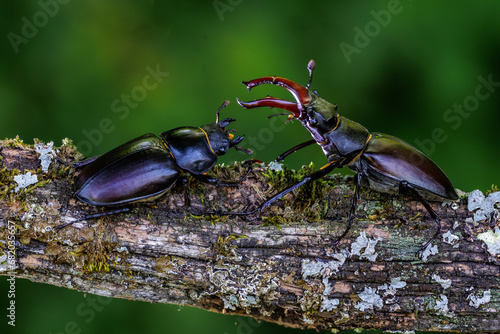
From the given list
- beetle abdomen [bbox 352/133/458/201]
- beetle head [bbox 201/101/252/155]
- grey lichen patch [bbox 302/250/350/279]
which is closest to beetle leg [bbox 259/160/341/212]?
beetle abdomen [bbox 352/133/458/201]

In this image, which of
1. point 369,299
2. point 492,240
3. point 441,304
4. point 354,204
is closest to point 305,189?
point 354,204

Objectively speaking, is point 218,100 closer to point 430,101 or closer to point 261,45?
point 261,45

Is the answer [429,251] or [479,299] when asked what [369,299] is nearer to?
[429,251]

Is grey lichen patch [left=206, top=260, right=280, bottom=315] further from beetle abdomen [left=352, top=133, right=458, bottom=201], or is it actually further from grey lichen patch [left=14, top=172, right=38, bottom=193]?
grey lichen patch [left=14, top=172, right=38, bottom=193]

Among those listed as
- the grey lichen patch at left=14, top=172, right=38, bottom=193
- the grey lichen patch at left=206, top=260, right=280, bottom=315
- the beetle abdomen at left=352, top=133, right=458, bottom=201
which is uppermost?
the beetle abdomen at left=352, top=133, right=458, bottom=201

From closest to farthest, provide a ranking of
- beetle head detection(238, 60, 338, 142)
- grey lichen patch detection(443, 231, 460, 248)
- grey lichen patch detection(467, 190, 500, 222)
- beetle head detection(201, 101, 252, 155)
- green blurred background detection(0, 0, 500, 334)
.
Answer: grey lichen patch detection(443, 231, 460, 248) → grey lichen patch detection(467, 190, 500, 222) → beetle head detection(238, 60, 338, 142) → beetle head detection(201, 101, 252, 155) → green blurred background detection(0, 0, 500, 334)

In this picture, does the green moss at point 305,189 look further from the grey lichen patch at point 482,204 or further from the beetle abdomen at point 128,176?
the grey lichen patch at point 482,204

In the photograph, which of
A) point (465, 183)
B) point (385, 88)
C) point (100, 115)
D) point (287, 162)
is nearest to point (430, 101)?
point (385, 88)

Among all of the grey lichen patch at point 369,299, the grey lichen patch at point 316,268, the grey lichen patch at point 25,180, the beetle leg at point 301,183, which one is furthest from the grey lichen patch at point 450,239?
the grey lichen patch at point 25,180
